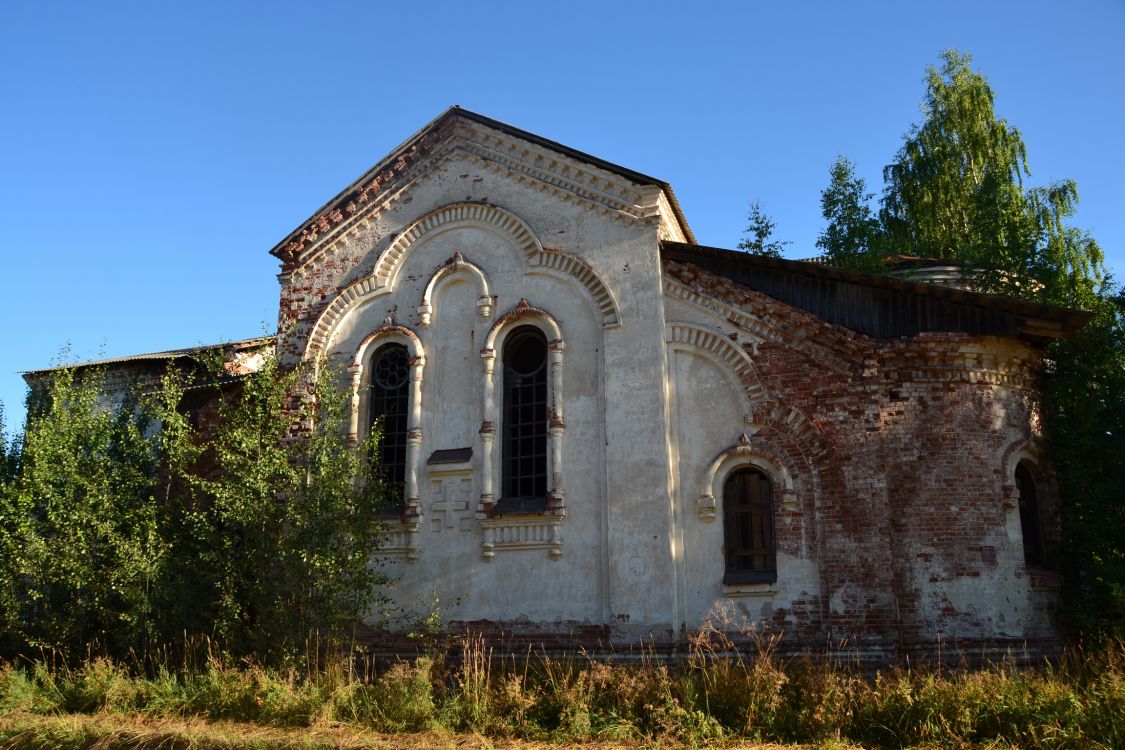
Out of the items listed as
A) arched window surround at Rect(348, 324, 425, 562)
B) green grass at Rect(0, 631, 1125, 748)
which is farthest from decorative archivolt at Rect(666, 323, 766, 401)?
arched window surround at Rect(348, 324, 425, 562)

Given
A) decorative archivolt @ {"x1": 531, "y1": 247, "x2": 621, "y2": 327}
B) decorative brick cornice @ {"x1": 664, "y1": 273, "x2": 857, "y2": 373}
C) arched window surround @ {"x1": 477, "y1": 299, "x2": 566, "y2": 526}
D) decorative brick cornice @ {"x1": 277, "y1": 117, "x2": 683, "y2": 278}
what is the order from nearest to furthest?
1. decorative brick cornice @ {"x1": 664, "y1": 273, "x2": 857, "y2": 373}
2. arched window surround @ {"x1": 477, "y1": 299, "x2": 566, "y2": 526}
3. decorative archivolt @ {"x1": 531, "y1": 247, "x2": 621, "y2": 327}
4. decorative brick cornice @ {"x1": 277, "y1": 117, "x2": 683, "y2": 278}

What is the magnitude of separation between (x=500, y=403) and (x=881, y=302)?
582cm

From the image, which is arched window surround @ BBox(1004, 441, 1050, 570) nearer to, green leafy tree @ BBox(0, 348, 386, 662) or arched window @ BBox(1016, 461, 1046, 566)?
arched window @ BBox(1016, 461, 1046, 566)

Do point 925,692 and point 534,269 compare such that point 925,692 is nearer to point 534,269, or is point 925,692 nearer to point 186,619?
point 534,269

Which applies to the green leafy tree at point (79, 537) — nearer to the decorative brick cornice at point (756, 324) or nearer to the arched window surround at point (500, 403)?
the arched window surround at point (500, 403)

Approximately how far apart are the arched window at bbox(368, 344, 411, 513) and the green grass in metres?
3.12

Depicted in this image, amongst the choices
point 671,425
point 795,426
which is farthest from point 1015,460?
point 671,425

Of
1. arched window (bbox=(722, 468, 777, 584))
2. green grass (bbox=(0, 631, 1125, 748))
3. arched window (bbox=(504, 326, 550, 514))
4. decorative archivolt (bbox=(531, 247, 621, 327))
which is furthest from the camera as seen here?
decorative archivolt (bbox=(531, 247, 621, 327))

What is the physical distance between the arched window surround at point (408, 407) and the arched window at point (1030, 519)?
8719mm

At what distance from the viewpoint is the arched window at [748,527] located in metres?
12.6

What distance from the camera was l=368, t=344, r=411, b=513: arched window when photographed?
1476cm

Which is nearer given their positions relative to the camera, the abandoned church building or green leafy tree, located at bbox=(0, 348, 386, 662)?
the abandoned church building

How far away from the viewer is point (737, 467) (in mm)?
12992

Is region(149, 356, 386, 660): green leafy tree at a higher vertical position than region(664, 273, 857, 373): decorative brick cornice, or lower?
lower
